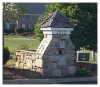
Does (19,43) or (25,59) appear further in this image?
(19,43)

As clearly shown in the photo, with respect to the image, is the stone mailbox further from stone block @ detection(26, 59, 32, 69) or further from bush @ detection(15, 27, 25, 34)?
bush @ detection(15, 27, 25, 34)

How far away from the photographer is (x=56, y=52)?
15.2 metres

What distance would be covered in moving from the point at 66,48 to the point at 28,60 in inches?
81.6

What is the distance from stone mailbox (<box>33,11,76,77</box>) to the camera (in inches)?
593

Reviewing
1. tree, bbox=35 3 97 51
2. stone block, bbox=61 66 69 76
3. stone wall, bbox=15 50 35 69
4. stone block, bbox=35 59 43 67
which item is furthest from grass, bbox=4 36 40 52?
stone block, bbox=61 66 69 76

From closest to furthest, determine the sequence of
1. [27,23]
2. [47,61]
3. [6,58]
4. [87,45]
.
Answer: [47,61] < [6,58] < [87,45] < [27,23]

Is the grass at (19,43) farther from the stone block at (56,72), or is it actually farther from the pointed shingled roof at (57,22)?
the stone block at (56,72)

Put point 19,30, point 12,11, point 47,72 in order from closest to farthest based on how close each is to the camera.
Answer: point 47,72 → point 12,11 → point 19,30

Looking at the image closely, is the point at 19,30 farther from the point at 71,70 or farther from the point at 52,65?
the point at 52,65

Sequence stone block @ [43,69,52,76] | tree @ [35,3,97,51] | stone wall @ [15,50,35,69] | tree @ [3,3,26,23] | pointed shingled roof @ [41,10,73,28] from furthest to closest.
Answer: tree @ [3,3,26,23] < tree @ [35,3,97,51] < stone wall @ [15,50,35,69] < pointed shingled roof @ [41,10,73,28] < stone block @ [43,69,52,76]

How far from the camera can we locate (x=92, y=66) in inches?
688

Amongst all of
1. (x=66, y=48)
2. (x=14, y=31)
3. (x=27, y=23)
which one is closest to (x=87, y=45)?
(x=66, y=48)

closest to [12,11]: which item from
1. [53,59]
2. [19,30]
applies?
[53,59]

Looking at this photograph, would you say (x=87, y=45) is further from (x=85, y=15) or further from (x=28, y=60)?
(x=28, y=60)
